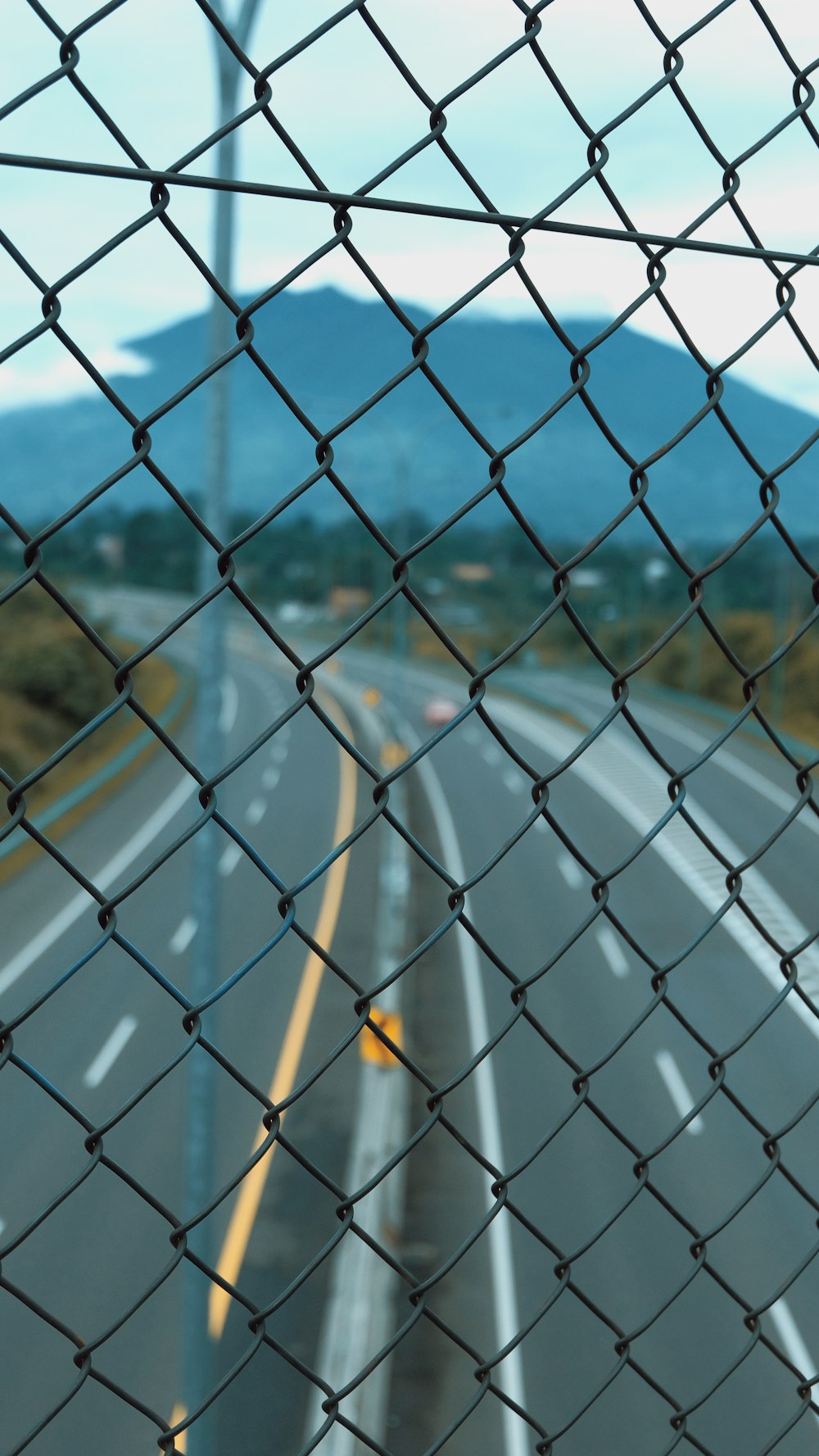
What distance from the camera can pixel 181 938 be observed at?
18.4 m

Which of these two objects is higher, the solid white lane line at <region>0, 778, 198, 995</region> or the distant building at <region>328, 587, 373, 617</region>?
the distant building at <region>328, 587, 373, 617</region>

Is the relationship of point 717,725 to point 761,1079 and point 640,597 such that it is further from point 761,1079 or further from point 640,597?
point 761,1079

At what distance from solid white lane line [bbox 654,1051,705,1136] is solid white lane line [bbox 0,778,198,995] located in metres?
5.67

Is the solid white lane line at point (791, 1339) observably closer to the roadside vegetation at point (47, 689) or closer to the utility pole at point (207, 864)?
the utility pole at point (207, 864)

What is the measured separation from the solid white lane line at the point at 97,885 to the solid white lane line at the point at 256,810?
132cm

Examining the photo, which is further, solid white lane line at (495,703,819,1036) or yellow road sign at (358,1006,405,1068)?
solid white lane line at (495,703,819,1036)

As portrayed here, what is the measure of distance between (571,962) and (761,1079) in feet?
16.2

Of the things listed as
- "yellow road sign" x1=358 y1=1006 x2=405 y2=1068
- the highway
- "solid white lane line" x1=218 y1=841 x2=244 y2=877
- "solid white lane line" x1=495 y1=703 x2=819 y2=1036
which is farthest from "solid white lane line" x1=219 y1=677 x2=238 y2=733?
"yellow road sign" x1=358 y1=1006 x2=405 y2=1068

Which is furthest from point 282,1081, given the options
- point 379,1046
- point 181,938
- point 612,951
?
point 612,951

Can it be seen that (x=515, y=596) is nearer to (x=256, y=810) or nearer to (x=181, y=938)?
(x=256, y=810)

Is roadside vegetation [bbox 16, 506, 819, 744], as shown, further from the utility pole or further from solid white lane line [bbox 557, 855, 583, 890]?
the utility pole

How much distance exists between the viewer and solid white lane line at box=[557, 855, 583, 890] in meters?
21.7

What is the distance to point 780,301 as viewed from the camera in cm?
160

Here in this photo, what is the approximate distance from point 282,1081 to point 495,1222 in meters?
2.89
